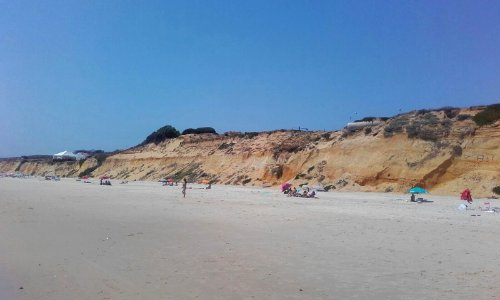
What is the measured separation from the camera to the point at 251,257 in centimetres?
918

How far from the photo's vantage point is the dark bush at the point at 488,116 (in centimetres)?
3116

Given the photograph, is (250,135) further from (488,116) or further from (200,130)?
(488,116)

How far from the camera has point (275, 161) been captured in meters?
43.3

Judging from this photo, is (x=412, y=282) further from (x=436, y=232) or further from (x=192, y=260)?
(x=436, y=232)

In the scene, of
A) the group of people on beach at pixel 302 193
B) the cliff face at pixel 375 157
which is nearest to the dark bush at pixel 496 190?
the cliff face at pixel 375 157

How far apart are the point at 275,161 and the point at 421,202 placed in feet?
70.5

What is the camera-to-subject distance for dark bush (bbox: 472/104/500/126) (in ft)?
102

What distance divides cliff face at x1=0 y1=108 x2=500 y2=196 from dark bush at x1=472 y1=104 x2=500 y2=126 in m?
0.46

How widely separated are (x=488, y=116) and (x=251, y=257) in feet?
90.5

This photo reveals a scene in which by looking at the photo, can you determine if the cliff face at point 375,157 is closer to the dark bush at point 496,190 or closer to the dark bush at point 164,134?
the dark bush at point 496,190

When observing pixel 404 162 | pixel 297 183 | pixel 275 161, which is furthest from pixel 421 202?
pixel 275 161

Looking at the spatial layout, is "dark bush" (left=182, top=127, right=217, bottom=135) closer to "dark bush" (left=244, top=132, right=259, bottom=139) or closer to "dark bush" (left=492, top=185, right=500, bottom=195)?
"dark bush" (left=244, top=132, right=259, bottom=139)

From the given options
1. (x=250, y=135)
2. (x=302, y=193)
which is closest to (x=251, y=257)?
(x=302, y=193)

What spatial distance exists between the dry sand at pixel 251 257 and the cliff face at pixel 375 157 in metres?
14.2
